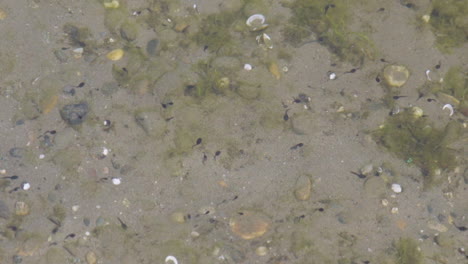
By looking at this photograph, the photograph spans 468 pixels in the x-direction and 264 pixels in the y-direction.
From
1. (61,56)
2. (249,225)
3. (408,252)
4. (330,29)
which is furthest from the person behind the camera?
(330,29)

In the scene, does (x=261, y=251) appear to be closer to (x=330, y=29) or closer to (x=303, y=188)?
(x=303, y=188)

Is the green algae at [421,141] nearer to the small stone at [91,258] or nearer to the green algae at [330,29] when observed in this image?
the green algae at [330,29]

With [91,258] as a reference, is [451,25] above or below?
above

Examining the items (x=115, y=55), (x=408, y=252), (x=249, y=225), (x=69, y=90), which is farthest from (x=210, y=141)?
(x=408, y=252)

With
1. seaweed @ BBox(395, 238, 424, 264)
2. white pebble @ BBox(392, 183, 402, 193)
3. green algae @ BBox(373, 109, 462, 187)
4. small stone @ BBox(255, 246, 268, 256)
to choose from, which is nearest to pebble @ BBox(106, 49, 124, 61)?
small stone @ BBox(255, 246, 268, 256)

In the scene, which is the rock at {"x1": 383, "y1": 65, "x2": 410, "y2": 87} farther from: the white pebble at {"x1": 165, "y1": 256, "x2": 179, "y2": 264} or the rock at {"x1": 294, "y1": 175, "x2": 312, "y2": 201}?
the white pebble at {"x1": 165, "y1": 256, "x2": 179, "y2": 264}

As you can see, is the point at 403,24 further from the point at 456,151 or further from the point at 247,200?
the point at 247,200

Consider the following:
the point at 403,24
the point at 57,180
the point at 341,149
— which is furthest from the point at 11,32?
the point at 403,24

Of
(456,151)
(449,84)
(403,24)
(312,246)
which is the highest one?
(403,24)
